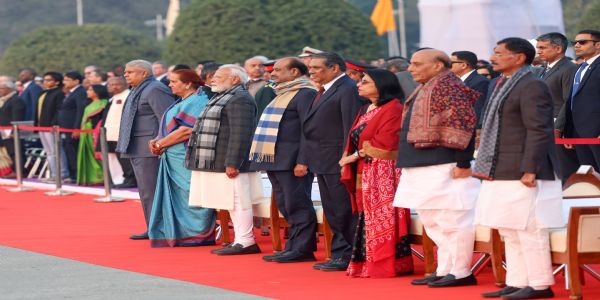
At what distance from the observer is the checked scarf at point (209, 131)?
1255 cm

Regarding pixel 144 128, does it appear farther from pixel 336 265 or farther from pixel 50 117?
pixel 50 117

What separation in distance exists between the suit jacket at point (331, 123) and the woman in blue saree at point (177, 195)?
212 centimetres

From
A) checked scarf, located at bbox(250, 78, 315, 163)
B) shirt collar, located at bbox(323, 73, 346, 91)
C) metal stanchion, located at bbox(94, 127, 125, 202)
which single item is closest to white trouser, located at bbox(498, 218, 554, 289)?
shirt collar, located at bbox(323, 73, 346, 91)

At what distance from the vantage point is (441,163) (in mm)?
9875

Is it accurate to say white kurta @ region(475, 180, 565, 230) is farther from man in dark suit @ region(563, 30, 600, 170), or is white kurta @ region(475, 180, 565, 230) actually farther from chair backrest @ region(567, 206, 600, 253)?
man in dark suit @ region(563, 30, 600, 170)

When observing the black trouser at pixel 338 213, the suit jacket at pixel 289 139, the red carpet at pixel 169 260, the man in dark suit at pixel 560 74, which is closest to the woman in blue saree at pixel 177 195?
the red carpet at pixel 169 260

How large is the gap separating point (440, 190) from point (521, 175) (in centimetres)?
82

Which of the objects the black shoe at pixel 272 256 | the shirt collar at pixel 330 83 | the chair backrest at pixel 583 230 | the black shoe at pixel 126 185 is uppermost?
the shirt collar at pixel 330 83

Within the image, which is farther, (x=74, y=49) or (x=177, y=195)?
(x=74, y=49)

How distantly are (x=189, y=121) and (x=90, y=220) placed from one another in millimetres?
3465

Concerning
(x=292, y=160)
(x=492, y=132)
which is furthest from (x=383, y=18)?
(x=492, y=132)

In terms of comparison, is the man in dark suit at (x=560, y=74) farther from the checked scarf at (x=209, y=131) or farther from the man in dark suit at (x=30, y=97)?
the man in dark suit at (x=30, y=97)

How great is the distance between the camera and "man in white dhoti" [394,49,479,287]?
9805mm

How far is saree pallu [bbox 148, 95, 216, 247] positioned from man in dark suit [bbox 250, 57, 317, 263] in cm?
145
